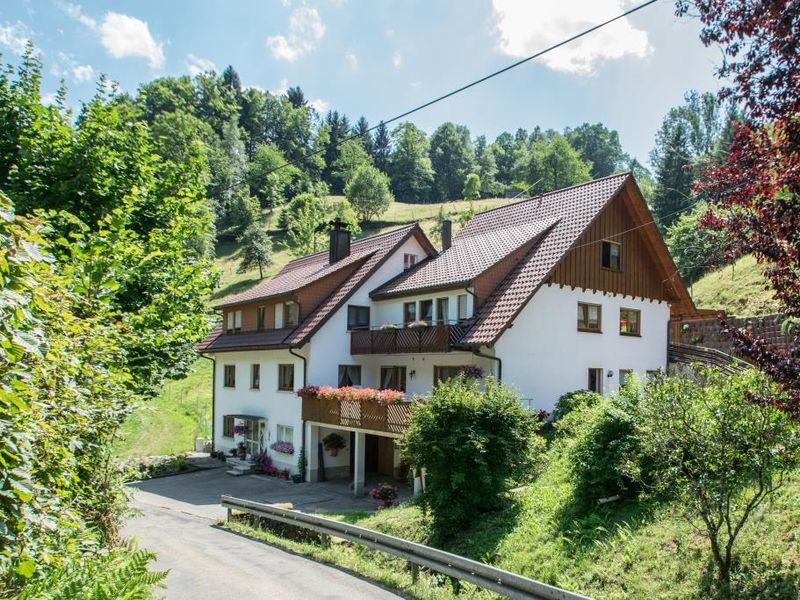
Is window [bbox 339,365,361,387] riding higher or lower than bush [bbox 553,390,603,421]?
higher

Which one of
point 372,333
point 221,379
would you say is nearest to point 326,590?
point 372,333

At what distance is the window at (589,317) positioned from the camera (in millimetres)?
23750

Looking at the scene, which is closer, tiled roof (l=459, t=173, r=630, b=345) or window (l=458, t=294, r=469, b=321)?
tiled roof (l=459, t=173, r=630, b=345)

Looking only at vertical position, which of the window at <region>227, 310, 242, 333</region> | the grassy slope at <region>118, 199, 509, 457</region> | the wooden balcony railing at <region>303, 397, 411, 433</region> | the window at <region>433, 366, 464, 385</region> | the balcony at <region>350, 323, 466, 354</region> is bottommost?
the grassy slope at <region>118, 199, 509, 457</region>

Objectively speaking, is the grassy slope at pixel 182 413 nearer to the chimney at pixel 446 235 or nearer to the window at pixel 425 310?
the window at pixel 425 310

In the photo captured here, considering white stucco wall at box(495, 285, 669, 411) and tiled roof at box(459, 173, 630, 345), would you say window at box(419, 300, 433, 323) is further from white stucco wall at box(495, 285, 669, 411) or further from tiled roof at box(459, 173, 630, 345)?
white stucco wall at box(495, 285, 669, 411)

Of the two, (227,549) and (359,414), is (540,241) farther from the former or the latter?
(227,549)

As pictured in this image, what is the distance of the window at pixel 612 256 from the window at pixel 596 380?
4144mm

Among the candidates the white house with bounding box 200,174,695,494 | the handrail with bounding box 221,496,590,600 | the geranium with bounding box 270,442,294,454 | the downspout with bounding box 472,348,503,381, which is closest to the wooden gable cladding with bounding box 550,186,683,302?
the white house with bounding box 200,174,695,494

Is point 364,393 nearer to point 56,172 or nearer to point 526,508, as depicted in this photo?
point 526,508

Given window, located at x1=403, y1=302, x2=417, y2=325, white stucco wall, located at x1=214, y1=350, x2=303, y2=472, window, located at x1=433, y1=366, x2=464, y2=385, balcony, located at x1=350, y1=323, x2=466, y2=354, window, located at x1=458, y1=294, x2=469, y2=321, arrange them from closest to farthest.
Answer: balcony, located at x1=350, y1=323, x2=466, y2=354, window, located at x1=433, y1=366, x2=464, y2=385, window, located at x1=458, y1=294, x2=469, y2=321, window, located at x1=403, y1=302, x2=417, y2=325, white stucco wall, located at x1=214, y1=350, x2=303, y2=472

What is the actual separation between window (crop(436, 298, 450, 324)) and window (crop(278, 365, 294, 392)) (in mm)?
7329

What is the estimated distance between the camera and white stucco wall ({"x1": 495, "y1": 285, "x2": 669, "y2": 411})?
21.7 meters

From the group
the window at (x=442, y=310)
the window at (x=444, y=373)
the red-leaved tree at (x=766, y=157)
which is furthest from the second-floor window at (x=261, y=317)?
the red-leaved tree at (x=766, y=157)
